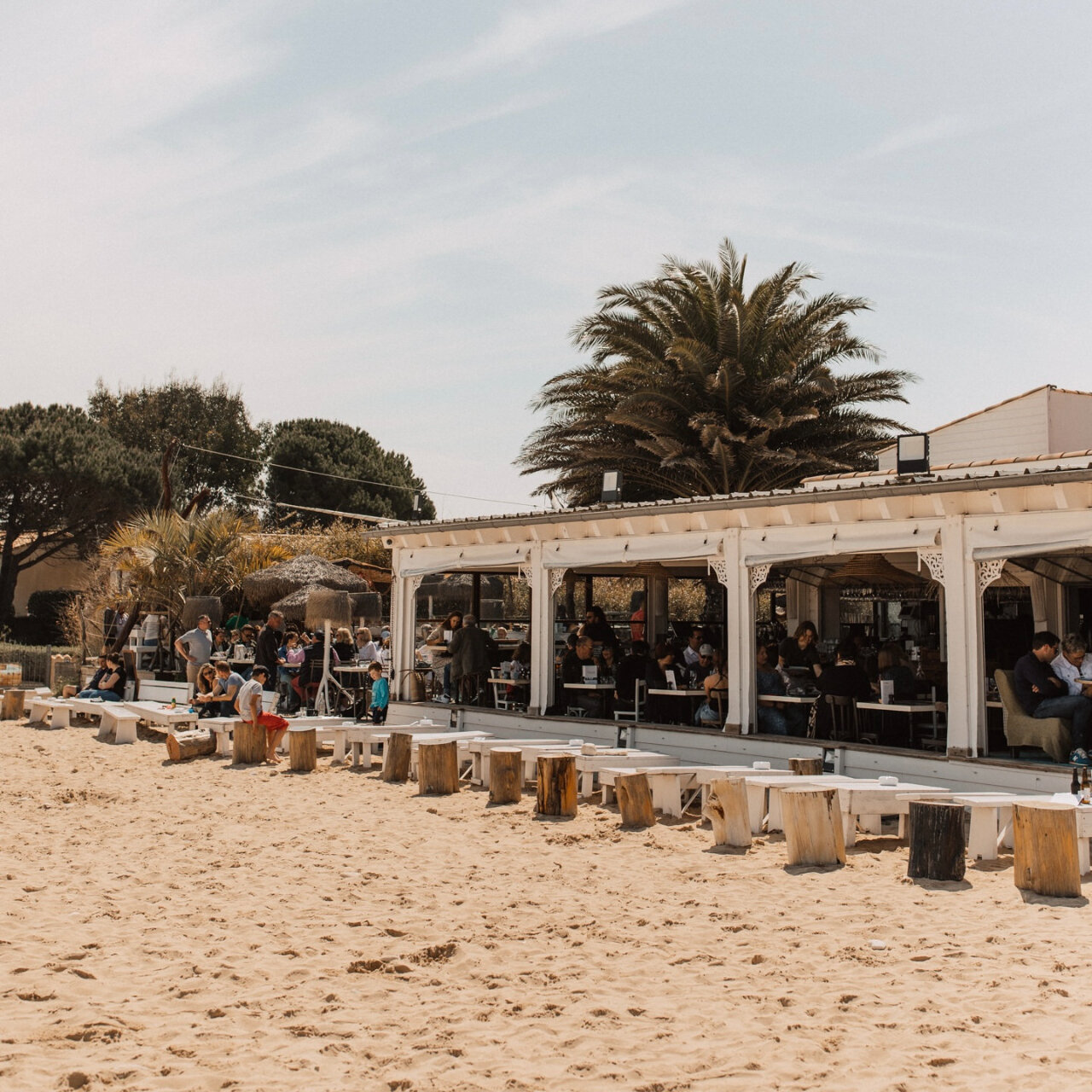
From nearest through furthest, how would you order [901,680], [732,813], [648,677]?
[732,813]
[901,680]
[648,677]

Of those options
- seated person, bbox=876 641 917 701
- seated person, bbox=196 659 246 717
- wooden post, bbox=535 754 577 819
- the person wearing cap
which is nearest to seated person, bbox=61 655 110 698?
seated person, bbox=196 659 246 717

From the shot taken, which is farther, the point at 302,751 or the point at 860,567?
the point at 860,567

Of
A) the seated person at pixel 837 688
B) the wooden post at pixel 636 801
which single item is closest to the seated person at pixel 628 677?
the seated person at pixel 837 688

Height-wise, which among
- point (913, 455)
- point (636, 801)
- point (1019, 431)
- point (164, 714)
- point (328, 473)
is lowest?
point (636, 801)

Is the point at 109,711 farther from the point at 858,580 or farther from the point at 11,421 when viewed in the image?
the point at 11,421

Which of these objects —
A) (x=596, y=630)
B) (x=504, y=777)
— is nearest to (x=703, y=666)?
(x=596, y=630)

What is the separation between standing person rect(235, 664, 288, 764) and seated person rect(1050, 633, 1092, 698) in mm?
8432

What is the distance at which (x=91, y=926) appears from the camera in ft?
22.6

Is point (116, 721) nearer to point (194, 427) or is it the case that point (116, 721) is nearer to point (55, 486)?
point (55, 486)

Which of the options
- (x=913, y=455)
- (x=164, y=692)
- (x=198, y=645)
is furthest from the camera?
(x=164, y=692)

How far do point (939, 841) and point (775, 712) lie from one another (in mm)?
4362

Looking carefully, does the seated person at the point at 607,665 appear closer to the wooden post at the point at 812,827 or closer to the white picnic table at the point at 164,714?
the white picnic table at the point at 164,714

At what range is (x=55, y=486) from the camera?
35.5m

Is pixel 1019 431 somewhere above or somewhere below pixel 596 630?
above
